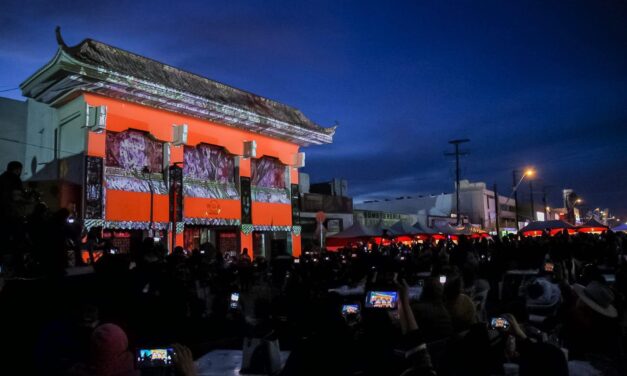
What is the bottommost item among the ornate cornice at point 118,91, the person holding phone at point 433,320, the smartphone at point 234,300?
the smartphone at point 234,300

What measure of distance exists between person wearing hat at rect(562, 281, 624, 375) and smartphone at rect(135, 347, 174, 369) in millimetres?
4011

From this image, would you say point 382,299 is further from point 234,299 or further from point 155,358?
→ point 234,299

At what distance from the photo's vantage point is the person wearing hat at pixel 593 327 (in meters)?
5.02

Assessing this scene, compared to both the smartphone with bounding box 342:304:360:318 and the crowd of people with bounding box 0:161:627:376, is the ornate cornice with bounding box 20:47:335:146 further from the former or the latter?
the smartphone with bounding box 342:304:360:318

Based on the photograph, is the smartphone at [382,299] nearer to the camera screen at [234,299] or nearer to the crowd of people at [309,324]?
the crowd of people at [309,324]

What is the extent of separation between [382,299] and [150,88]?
16.5 meters

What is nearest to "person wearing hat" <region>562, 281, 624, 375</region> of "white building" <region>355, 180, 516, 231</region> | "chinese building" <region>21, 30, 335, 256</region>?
"chinese building" <region>21, 30, 335, 256</region>

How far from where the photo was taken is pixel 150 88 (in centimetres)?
1961

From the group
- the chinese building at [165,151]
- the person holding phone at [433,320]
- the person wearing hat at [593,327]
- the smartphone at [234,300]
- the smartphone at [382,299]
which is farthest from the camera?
the chinese building at [165,151]

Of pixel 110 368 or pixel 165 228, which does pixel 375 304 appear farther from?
pixel 165 228

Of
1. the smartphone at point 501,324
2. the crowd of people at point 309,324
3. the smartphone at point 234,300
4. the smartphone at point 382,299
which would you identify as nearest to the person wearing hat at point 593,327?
the crowd of people at point 309,324

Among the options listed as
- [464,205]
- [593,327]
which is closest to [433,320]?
[593,327]

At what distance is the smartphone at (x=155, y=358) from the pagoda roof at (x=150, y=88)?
1595cm

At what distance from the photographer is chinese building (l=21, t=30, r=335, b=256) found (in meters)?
18.4
